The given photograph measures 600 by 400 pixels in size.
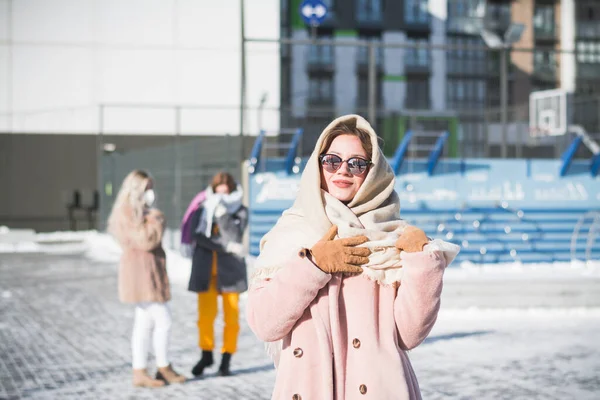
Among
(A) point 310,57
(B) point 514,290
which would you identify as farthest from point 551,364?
(A) point 310,57

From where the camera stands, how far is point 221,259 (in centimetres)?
797

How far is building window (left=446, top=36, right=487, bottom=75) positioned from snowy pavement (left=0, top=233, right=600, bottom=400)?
25.6 metres

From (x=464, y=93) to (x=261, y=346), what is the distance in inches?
1229

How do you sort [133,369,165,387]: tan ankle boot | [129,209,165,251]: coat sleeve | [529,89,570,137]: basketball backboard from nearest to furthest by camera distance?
[133,369,165,387]: tan ankle boot → [129,209,165,251]: coat sleeve → [529,89,570,137]: basketball backboard

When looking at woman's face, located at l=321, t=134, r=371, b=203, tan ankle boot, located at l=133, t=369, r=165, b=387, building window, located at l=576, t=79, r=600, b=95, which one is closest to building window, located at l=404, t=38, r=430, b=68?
building window, located at l=576, t=79, r=600, b=95

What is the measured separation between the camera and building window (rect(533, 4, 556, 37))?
4553cm

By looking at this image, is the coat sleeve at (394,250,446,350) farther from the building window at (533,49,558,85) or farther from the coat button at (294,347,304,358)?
the building window at (533,49,558,85)

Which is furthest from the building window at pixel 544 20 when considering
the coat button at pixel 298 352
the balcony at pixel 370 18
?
the coat button at pixel 298 352

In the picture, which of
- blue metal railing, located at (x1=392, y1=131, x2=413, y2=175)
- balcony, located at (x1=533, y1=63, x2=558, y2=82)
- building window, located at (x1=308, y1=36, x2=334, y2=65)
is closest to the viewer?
blue metal railing, located at (x1=392, y1=131, x2=413, y2=175)

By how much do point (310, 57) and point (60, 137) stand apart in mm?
12254

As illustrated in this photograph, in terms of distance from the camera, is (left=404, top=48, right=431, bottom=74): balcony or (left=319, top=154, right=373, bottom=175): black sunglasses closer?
(left=319, top=154, right=373, bottom=175): black sunglasses

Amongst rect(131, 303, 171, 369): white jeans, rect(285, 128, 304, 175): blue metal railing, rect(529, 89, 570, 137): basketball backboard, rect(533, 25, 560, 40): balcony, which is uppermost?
rect(533, 25, 560, 40): balcony

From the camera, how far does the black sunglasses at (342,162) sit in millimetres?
2932

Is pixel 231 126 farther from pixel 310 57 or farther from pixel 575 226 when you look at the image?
pixel 310 57
